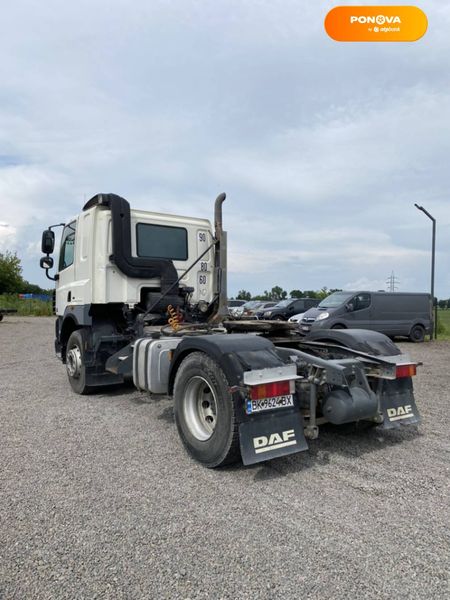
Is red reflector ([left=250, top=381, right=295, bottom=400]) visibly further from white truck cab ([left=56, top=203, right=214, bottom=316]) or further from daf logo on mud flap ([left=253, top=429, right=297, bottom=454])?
white truck cab ([left=56, top=203, right=214, bottom=316])

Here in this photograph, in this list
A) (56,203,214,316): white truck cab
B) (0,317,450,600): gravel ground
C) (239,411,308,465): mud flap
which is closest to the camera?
(0,317,450,600): gravel ground

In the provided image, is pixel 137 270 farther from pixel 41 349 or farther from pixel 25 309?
pixel 25 309

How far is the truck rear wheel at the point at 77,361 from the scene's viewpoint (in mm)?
6480

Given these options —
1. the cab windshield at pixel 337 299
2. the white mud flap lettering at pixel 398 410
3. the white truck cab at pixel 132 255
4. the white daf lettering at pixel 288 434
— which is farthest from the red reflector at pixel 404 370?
the cab windshield at pixel 337 299

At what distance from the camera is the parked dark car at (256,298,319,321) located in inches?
937

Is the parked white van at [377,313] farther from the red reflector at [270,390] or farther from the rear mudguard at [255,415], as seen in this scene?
the red reflector at [270,390]

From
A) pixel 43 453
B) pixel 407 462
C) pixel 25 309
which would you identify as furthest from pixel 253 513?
pixel 25 309

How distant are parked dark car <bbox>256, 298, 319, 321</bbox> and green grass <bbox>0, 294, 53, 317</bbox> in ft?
64.5

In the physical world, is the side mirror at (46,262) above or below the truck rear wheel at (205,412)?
above

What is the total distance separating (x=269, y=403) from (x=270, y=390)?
0.11m

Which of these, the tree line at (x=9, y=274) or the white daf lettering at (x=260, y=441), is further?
the tree line at (x=9, y=274)

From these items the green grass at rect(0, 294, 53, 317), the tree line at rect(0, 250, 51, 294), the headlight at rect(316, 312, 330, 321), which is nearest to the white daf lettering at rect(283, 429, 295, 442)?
the headlight at rect(316, 312, 330, 321)

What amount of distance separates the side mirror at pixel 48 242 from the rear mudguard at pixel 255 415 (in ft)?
15.7

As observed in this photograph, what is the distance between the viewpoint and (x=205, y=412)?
4.16 meters
